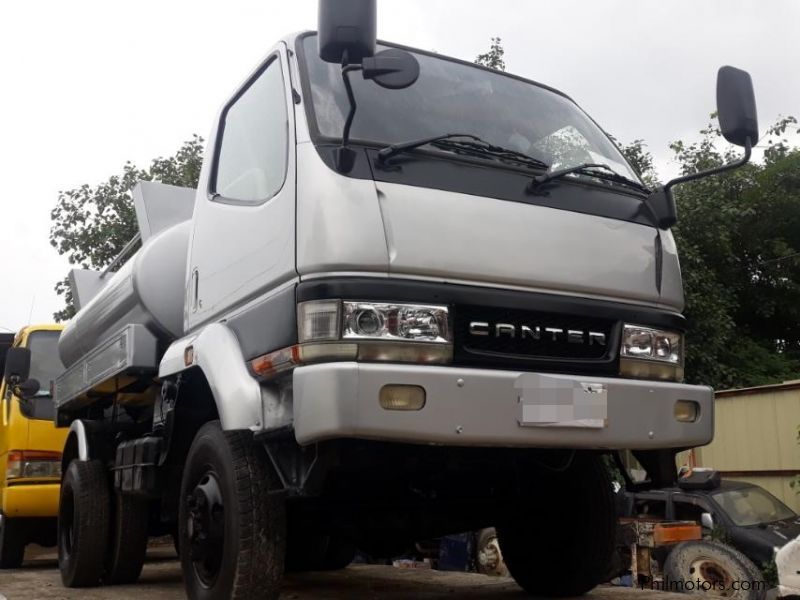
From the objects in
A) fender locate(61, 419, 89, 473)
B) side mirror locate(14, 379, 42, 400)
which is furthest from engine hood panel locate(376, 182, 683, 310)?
side mirror locate(14, 379, 42, 400)

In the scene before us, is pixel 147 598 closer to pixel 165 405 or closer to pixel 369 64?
pixel 165 405

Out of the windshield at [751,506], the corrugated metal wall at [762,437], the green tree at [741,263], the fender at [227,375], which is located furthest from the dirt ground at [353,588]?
the green tree at [741,263]

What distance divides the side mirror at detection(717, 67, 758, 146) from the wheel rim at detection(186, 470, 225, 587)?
2.44 m

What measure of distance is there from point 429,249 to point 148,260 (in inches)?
98.4

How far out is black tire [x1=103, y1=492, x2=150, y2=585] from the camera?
17.6 ft

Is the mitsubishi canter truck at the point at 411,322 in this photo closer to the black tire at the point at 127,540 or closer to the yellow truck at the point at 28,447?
the black tire at the point at 127,540

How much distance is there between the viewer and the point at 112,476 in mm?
5562

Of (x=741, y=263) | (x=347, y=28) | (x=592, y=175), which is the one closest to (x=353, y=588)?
(x=592, y=175)

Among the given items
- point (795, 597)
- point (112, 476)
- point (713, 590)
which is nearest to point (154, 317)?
point (112, 476)

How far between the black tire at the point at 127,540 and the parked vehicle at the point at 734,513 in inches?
189

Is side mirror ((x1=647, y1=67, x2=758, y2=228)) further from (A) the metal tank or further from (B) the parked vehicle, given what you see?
(B) the parked vehicle

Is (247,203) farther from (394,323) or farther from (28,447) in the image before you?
(28,447)

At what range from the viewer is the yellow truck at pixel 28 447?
7371mm

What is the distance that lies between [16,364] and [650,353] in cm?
543
